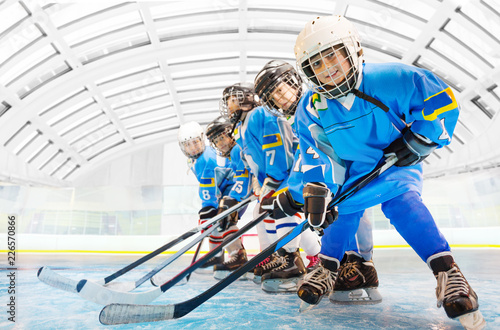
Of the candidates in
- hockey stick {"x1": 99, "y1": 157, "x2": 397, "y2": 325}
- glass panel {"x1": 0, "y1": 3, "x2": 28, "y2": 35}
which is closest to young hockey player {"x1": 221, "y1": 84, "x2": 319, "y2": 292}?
hockey stick {"x1": 99, "y1": 157, "x2": 397, "y2": 325}

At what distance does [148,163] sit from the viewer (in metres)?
15.3

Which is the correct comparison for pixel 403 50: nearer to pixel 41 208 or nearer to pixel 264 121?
pixel 264 121

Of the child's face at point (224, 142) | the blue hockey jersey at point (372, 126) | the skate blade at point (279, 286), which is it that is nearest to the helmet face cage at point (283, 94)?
the blue hockey jersey at point (372, 126)

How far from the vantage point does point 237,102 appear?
3004mm

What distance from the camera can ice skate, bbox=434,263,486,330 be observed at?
127cm

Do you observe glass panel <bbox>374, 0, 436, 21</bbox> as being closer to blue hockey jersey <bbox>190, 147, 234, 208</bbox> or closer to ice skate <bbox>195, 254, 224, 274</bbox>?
blue hockey jersey <bbox>190, 147, 234, 208</bbox>

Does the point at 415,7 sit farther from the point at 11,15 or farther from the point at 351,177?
the point at 11,15

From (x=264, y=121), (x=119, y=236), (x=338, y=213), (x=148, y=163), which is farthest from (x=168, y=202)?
(x=338, y=213)

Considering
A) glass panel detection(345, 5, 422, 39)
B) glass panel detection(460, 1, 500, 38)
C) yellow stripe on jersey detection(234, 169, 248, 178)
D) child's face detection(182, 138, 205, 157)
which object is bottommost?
yellow stripe on jersey detection(234, 169, 248, 178)

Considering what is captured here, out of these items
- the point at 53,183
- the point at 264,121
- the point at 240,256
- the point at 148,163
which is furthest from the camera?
the point at 148,163

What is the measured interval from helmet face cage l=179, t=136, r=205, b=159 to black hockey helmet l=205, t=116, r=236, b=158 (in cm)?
→ 35

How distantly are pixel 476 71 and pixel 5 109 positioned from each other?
1139cm

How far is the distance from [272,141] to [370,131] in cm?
115

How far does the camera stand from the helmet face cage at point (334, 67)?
150 cm
